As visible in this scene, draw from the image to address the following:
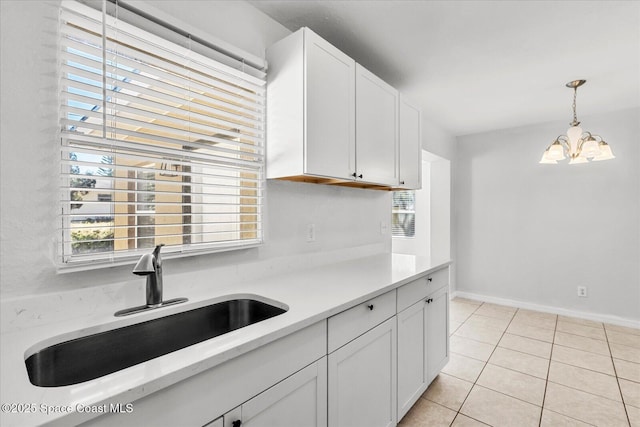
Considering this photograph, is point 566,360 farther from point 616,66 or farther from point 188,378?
point 188,378

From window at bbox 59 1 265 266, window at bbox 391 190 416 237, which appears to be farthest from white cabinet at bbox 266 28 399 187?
window at bbox 391 190 416 237

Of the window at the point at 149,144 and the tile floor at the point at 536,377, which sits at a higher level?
the window at the point at 149,144

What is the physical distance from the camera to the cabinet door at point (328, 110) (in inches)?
63.9

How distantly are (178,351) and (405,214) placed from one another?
4374mm

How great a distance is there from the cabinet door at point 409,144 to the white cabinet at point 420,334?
2.46 feet

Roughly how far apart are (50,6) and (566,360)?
3927mm

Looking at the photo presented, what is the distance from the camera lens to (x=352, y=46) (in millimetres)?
2119

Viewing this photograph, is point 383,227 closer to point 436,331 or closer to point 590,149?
point 436,331

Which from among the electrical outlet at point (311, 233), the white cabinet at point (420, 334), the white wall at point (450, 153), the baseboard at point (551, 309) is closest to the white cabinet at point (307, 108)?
the electrical outlet at point (311, 233)

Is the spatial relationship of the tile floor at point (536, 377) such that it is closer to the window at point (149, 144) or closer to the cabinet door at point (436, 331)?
the cabinet door at point (436, 331)

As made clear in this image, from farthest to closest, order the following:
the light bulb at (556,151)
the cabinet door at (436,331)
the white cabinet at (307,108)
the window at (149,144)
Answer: the light bulb at (556,151) → the cabinet door at (436,331) → the white cabinet at (307,108) → the window at (149,144)

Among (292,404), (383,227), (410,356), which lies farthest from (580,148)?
(292,404)

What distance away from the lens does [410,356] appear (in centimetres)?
186

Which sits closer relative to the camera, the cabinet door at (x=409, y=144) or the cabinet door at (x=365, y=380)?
the cabinet door at (x=365, y=380)
